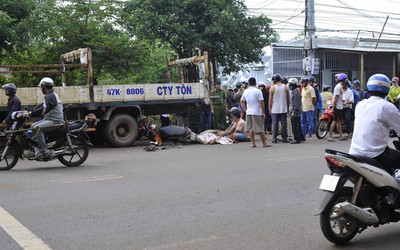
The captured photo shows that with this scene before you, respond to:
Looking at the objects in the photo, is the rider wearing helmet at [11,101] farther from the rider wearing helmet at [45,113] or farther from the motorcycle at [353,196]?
the motorcycle at [353,196]

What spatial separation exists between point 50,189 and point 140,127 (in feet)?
21.4

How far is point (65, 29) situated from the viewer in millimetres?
17969

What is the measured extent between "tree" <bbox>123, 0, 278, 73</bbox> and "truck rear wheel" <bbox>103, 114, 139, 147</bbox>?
32.7ft

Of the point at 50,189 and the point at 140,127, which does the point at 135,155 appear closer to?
the point at 140,127

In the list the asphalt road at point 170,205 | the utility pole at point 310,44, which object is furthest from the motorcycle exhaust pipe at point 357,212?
the utility pole at point 310,44

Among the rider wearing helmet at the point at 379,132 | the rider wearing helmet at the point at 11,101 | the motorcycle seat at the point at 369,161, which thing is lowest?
the motorcycle seat at the point at 369,161

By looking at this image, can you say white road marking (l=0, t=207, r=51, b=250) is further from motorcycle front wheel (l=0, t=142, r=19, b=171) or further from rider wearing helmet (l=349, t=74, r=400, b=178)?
motorcycle front wheel (l=0, t=142, r=19, b=171)

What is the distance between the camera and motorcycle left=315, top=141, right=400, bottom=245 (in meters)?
4.40

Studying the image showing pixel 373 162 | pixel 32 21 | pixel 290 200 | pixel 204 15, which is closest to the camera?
pixel 373 162

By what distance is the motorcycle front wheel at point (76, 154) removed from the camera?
947 centimetres

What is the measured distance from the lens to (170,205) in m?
6.13

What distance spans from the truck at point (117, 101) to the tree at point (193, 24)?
9.34m

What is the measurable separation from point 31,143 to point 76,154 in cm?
87

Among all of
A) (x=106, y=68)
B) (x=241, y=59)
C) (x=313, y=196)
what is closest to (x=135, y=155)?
(x=313, y=196)
